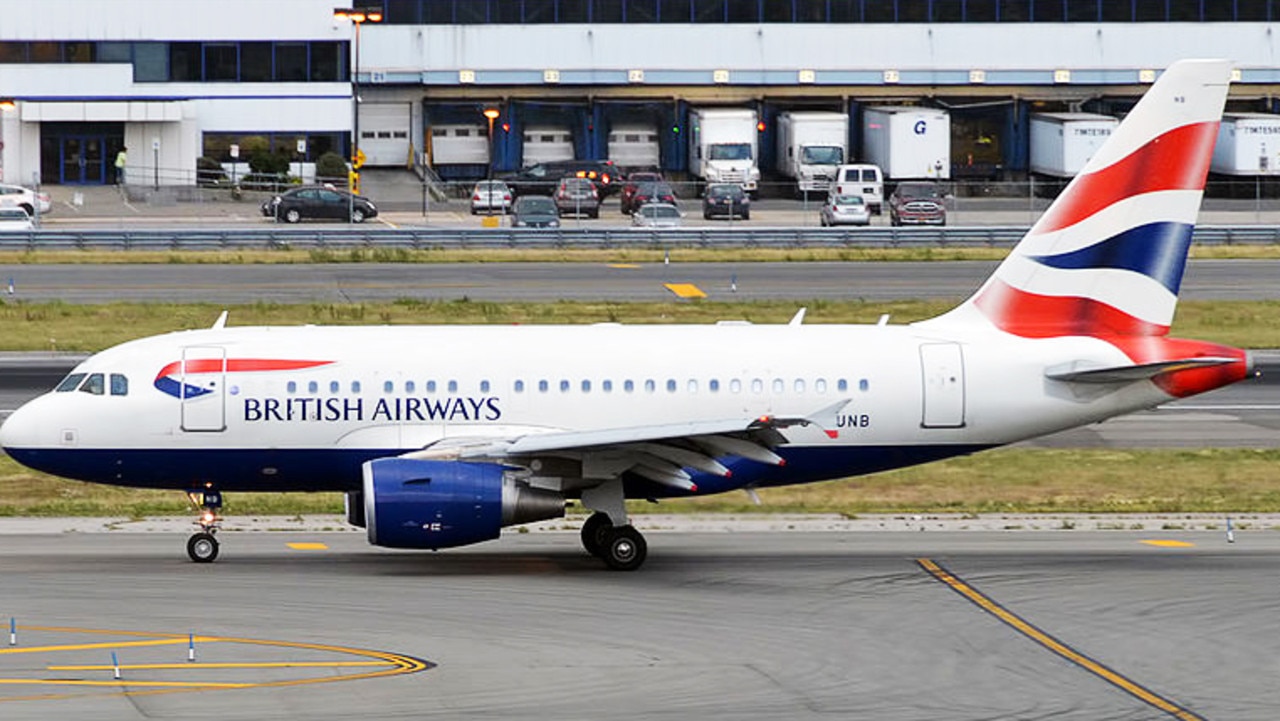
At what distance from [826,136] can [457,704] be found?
84836 mm

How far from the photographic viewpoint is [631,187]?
98.1 metres

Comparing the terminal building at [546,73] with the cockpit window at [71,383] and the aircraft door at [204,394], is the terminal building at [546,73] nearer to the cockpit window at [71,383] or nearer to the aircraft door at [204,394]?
the cockpit window at [71,383]

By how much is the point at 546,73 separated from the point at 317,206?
20.1 meters

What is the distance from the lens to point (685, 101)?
111938 mm

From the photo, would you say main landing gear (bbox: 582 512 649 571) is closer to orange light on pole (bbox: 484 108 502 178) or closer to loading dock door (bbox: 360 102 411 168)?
orange light on pole (bbox: 484 108 502 178)

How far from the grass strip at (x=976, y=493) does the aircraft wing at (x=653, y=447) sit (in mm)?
6019

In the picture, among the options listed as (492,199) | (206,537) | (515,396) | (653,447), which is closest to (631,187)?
(492,199)

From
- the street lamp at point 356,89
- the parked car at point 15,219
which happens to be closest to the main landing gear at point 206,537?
the parked car at point 15,219

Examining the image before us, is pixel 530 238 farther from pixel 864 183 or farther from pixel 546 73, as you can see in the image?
pixel 546 73

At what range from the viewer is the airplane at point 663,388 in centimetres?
3088

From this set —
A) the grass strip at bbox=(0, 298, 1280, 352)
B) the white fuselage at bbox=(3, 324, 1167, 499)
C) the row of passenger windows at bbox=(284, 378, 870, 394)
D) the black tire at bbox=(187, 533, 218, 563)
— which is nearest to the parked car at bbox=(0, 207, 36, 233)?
the grass strip at bbox=(0, 298, 1280, 352)

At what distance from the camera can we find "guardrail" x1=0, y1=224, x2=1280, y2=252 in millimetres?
78875

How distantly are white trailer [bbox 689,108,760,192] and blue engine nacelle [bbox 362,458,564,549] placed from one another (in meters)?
74.9

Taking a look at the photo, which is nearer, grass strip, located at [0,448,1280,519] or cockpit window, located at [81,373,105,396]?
cockpit window, located at [81,373,105,396]
